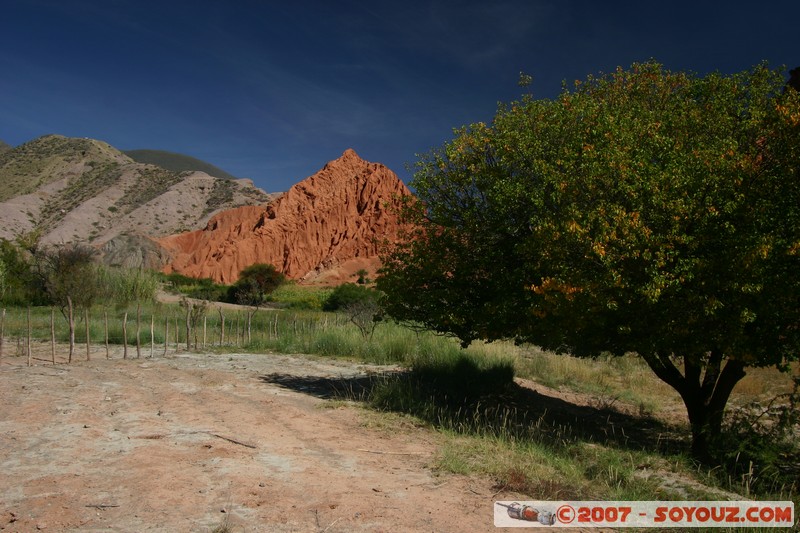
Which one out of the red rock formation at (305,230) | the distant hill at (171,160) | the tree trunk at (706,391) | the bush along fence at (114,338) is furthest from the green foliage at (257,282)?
the distant hill at (171,160)

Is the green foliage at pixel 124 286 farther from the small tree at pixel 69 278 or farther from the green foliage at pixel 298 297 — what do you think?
the green foliage at pixel 298 297

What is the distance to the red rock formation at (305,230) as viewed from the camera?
63987 mm

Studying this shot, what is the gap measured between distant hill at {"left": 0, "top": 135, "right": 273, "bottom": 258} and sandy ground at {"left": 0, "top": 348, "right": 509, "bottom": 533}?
A: 58.2 meters

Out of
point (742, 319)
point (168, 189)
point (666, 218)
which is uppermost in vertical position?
point (168, 189)

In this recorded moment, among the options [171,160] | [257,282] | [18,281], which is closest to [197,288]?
[257,282]

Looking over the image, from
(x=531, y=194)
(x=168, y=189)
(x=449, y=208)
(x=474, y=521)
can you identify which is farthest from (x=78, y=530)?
(x=168, y=189)

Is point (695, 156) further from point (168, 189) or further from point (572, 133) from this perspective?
point (168, 189)

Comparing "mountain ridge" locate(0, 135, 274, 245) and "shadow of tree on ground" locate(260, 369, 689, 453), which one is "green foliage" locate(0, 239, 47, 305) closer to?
"shadow of tree on ground" locate(260, 369, 689, 453)

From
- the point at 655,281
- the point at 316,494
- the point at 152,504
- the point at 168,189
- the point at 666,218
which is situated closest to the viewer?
the point at 152,504

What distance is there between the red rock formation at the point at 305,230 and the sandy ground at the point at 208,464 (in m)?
53.9

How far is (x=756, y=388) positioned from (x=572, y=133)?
12333mm

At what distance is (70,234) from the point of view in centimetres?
6819

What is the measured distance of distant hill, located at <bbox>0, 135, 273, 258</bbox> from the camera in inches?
2756

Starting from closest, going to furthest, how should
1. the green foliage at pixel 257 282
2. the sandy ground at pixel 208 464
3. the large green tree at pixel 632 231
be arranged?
the sandy ground at pixel 208 464 → the large green tree at pixel 632 231 → the green foliage at pixel 257 282
